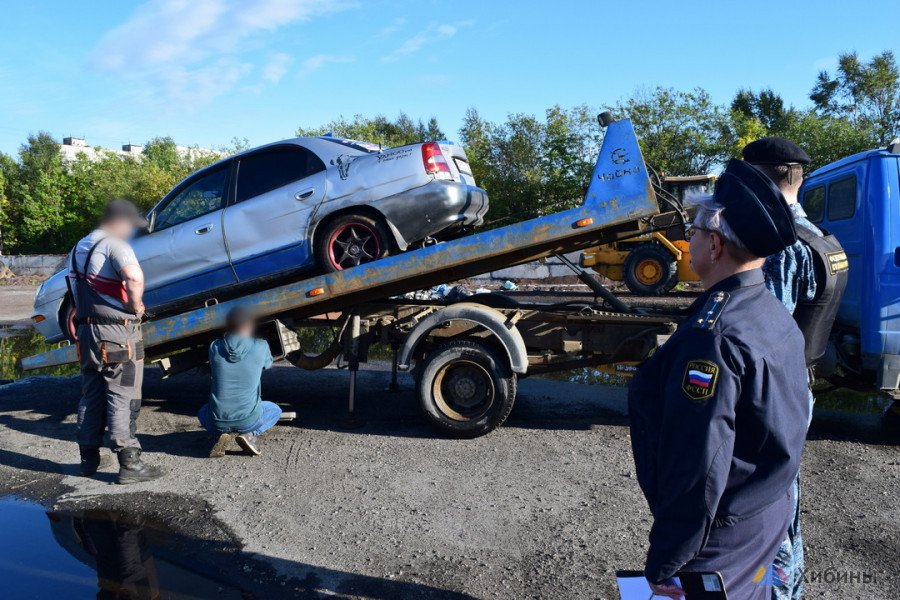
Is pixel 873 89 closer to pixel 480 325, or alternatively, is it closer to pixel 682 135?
pixel 682 135

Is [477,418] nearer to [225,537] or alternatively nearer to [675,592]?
[225,537]

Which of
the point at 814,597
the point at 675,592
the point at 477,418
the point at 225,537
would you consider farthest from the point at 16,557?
the point at 814,597

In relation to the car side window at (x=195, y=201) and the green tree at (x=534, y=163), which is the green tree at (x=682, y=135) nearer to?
the green tree at (x=534, y=163)

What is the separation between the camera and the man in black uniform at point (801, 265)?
108 inches

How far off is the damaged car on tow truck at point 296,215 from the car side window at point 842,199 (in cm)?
301

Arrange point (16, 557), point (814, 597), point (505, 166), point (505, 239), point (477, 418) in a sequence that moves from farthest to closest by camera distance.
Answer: point (505, 166), point (477, 418), point (505, 239), point (16, 557), point (814, 597)

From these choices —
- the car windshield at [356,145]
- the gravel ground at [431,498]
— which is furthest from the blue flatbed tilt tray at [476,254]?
→ the car windshield at [356,145]

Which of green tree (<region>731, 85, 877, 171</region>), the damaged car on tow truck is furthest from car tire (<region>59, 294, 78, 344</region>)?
green tree (<region>731, 85, 877, 171</region>)

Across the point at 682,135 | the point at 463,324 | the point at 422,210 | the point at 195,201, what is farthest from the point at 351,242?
the point at 682,135

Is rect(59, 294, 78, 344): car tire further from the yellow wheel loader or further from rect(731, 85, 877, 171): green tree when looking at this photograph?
rect(731, 85, 877, 171): green tree

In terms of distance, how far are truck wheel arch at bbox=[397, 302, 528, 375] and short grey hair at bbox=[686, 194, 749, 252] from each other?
137 inches

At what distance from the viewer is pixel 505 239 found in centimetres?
496

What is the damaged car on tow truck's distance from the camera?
5504 millimetres

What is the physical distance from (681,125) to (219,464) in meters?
25.7
